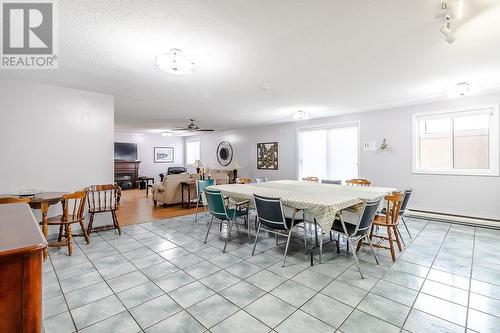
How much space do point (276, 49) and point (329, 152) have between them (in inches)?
176

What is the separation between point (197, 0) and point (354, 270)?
9.50 ft

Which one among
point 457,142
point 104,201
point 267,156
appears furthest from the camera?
point 267,156

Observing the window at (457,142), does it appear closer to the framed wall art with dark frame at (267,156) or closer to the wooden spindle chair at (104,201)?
the framed wall art with dark frame at (267,156)

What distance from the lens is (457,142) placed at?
461 cm

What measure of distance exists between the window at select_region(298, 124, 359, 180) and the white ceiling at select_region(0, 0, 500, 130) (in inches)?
69.3

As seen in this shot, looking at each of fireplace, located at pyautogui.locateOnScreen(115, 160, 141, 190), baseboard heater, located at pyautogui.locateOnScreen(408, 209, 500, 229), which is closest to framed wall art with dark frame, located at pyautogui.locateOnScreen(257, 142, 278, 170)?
baseboard heater, located at pyautogui.locateOnScreen(408, 209, 500, 229)

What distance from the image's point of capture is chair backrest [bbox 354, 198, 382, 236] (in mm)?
2456

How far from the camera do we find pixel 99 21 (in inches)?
77.0

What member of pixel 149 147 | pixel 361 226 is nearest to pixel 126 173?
pixel 149 147

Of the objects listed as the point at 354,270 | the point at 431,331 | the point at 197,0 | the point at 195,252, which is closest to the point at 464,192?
the point at 354,270

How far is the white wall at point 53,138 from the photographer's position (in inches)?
134

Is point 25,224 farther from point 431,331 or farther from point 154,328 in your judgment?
point 431,331

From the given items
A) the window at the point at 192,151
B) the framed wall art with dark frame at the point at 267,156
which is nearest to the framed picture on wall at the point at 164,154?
the window at the point at 192,151

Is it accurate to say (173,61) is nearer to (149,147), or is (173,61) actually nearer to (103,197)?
(103,197)
